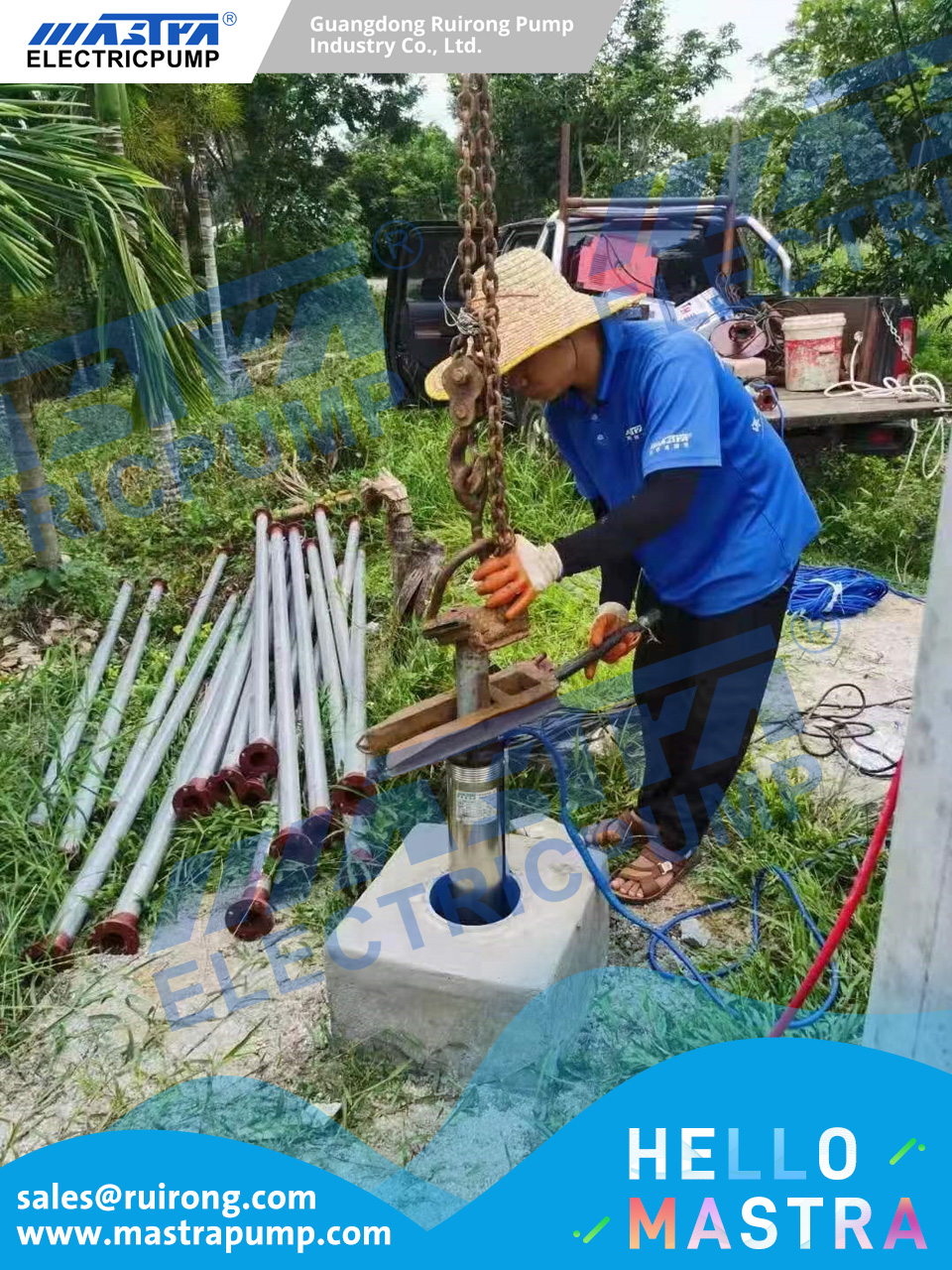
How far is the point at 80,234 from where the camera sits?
14.8 ft

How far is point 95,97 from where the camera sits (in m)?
5.82

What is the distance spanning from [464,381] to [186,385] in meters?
3.78

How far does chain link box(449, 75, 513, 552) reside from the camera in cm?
163

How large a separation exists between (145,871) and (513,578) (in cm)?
178

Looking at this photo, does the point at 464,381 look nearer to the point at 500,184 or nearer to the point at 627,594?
the point at 627,594

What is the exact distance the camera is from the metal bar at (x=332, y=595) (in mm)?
4238

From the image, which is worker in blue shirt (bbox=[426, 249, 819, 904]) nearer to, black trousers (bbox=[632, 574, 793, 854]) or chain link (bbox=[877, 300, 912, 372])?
black trousers (bbox=[632, 574, 793, 854])

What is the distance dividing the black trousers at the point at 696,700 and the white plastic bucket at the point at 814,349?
13.6 feet

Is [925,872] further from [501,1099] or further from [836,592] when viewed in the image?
[836,592]

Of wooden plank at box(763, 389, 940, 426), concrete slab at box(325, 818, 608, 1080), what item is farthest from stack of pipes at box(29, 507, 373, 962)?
wooden plank at box(763, 389, 940, 426)

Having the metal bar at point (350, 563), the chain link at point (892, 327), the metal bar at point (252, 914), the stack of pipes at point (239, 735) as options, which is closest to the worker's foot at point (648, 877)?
the stack of pipes at point (239, 735)

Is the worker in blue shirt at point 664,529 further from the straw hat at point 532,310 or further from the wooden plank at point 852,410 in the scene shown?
the wooden plank at point 852,410

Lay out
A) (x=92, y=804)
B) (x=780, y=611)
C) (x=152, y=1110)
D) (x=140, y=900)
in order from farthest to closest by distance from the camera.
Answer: (x=92, y=804)
(x=140, y=900)
(x=780, y=611)
(x=152, y=1110)

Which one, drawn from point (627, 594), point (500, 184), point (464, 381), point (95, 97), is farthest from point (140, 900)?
point (500, 184)
